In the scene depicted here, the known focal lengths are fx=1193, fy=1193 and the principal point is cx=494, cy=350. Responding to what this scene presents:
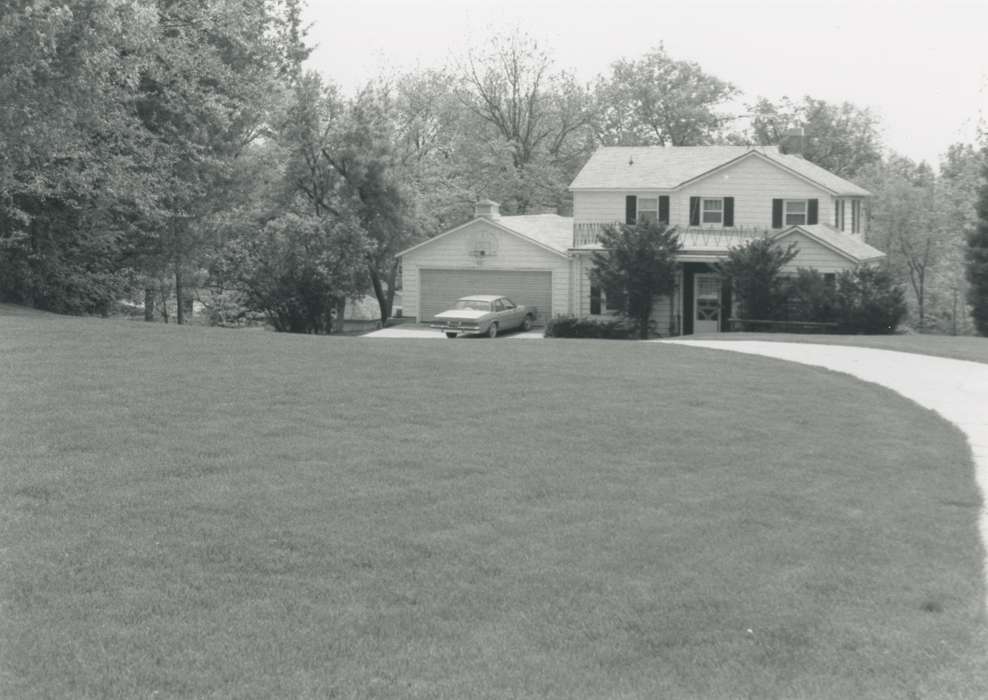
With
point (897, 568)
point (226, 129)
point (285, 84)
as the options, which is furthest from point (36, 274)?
point (897, 568)

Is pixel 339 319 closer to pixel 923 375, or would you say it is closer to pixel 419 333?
pixel 419 333

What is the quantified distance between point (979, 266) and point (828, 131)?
2432cm

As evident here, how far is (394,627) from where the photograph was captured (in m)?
6.71

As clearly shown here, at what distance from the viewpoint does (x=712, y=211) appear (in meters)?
39.8

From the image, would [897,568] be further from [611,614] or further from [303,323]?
[303,323]

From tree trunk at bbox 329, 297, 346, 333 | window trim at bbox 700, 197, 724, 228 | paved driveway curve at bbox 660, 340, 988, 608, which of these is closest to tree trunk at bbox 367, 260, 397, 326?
tree trunk at bbox 329, 297, 346, 333

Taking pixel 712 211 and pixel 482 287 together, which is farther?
pixel 482 287

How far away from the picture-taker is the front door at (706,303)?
38375 millimetres

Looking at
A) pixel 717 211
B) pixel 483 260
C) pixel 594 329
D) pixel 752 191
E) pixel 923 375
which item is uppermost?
pixel 752 191

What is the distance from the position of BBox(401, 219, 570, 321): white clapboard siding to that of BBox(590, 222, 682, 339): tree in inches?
165

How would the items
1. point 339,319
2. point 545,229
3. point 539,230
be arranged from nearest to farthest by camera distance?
point 539,230 → point 545,229 → point 339,319

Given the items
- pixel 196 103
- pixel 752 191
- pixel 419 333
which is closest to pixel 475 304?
pixel 419 333

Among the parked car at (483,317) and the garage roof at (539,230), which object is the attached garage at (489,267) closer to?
the garage roof at (539,230)

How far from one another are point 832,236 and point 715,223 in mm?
3823
